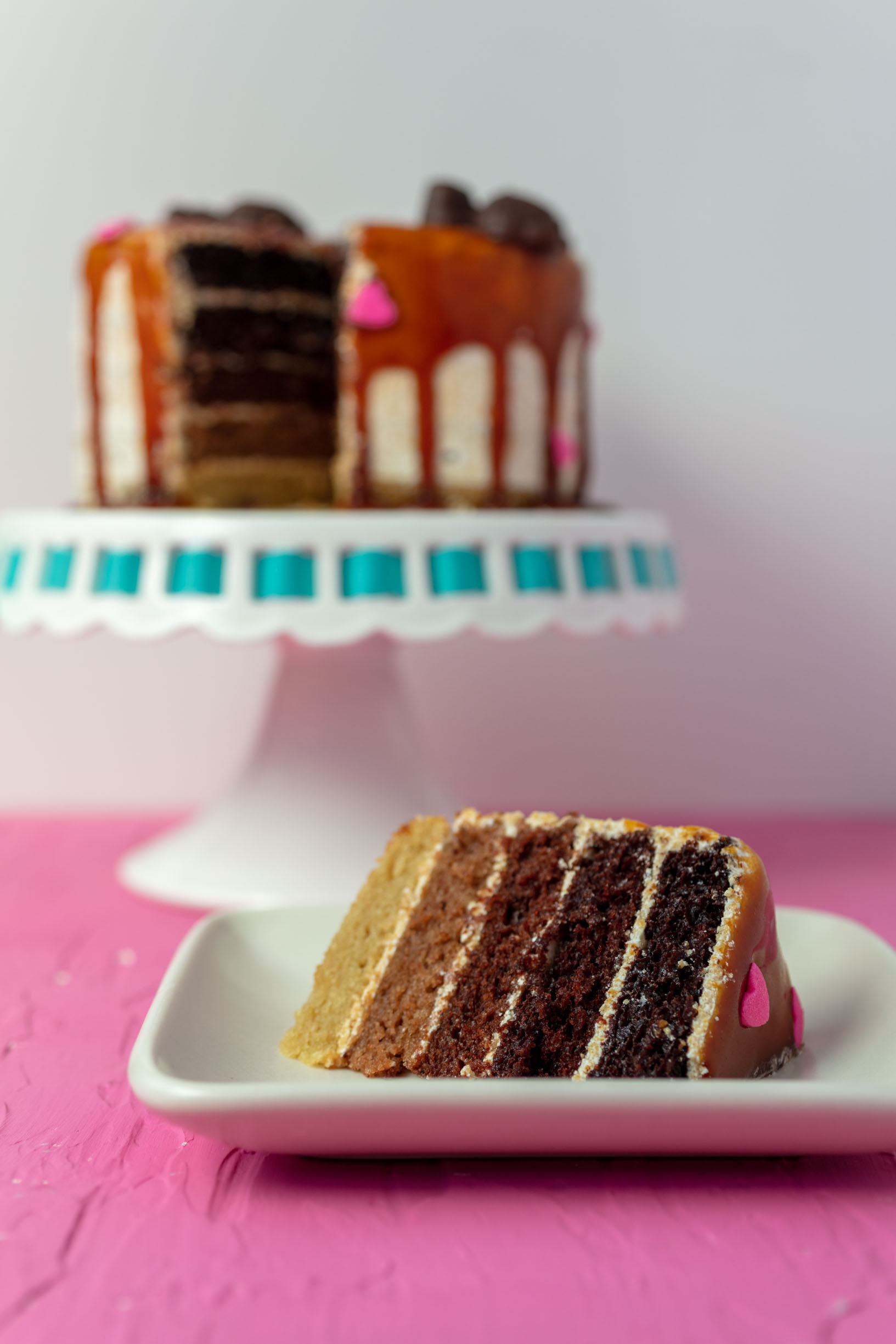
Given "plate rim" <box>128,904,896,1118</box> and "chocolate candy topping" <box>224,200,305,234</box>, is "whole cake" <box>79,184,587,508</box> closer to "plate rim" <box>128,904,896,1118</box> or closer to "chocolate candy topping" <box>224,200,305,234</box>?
"chocolate candy topping" <box>224,200,305,234</box>

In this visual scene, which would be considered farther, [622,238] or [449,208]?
[622,238]

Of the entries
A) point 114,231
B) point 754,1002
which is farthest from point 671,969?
point 114,231

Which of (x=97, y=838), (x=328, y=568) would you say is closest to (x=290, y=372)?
(x=328, y=568)

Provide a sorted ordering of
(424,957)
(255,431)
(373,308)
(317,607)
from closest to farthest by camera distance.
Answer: (424,957), (317,607), (373,308), (255,431)

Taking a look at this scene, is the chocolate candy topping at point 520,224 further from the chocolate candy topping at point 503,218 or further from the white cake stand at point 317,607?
the white cake stand at point 317,607

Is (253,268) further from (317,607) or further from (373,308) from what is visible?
(317,607)

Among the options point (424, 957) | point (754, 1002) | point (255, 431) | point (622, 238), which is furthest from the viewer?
point (622, 238)

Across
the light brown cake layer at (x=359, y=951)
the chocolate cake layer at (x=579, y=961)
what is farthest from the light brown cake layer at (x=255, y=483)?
the chocolate cake layer at (x=579, y=961)
